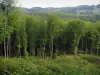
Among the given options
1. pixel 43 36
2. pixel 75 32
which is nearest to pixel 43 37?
pixel 43 36

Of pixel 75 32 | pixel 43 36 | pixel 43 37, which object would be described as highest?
pixel 75 32

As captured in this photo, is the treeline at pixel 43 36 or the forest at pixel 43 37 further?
the treeline at pixel 43 36

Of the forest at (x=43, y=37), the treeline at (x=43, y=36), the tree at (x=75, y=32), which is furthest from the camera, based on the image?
the tree at (x=75, y=32)

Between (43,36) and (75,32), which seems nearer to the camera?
(43,36)

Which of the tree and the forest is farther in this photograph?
the tree

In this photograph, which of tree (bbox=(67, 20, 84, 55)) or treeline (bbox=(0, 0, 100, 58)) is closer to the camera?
treeline (bbox=(0, 0, 100, 58))

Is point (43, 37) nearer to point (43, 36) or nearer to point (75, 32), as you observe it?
point (43, 36)

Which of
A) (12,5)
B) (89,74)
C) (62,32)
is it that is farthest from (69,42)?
(89,74)

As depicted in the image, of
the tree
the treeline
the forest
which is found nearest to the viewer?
the forest

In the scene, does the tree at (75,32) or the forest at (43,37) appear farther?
the tree at (75,32)

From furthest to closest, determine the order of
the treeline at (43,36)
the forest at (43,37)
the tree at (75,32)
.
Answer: the tree at (75,32) < the treeline at (43,36) < the forest at (43,37)

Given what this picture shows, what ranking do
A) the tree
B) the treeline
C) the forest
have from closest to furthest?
the forest
the treeline
the tree

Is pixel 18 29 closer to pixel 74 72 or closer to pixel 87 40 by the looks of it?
pixel 87 40

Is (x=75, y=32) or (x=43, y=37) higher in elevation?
(x=75, y=32)
